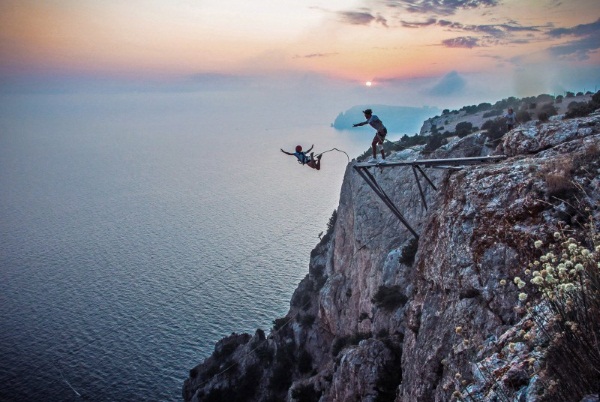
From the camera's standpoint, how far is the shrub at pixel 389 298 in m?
27.0

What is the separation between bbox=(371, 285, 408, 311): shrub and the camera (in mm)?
26981

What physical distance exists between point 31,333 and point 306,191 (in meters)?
91.9

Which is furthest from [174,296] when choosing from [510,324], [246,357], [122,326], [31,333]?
[510,324]

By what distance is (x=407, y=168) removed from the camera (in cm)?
3541

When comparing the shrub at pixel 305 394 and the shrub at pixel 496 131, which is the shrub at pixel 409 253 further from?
the shrub at pixel 305 394

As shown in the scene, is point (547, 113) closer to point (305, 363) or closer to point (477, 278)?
point (477, 278)

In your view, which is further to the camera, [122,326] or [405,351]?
[122,326]

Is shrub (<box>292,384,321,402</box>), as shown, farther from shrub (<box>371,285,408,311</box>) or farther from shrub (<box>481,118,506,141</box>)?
shrub (<box>481,118,506,141</box>)

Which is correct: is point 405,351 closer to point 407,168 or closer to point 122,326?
point 407,168

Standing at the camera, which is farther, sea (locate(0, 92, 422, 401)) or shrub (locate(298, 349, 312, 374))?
sea (locate(0, 92, 422, 401))

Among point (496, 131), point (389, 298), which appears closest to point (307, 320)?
point (389, 298)

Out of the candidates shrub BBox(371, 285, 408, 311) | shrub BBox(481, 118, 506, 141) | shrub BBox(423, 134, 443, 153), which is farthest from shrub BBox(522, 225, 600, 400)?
shrub BBox(423, 134, 443, 153)

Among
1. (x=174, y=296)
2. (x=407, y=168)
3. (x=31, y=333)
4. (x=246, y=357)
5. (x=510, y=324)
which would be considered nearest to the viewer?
(x=510, y=324)

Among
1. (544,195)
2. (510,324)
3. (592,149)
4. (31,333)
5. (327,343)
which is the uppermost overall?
(592,149)
